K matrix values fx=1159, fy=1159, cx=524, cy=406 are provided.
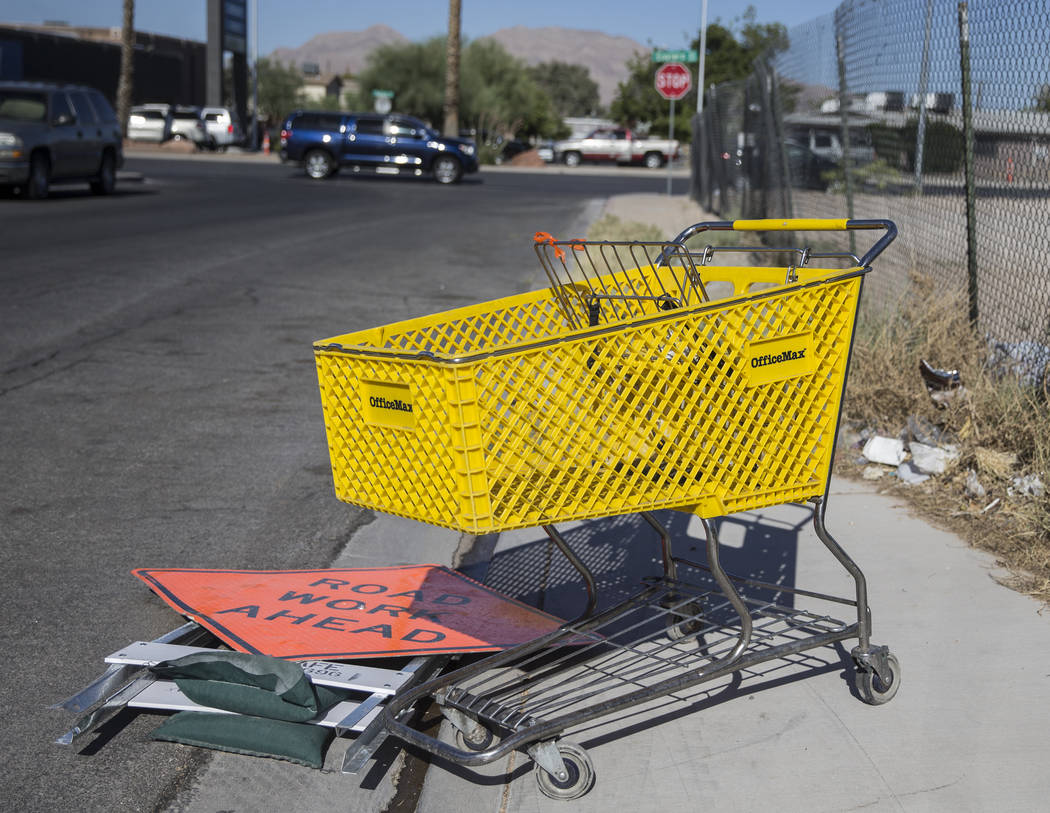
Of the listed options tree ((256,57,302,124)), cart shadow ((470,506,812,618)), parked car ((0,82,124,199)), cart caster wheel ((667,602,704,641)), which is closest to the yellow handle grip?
cart shadow ((470,506,812,618))

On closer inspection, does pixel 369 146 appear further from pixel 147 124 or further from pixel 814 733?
pixel 814 733

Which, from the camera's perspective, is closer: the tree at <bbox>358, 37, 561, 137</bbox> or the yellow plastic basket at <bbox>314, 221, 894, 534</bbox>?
the yellow plastic basket at <bbox>314, 221, 894, 534</bbox>

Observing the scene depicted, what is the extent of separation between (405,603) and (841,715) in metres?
1.49

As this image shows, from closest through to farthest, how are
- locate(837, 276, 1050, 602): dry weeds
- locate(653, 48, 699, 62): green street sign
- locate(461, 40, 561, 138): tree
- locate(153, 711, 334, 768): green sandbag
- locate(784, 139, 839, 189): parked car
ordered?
locate(153, 711, 334, 768): green sandbag
locate(837, 276, 1050, 602): dry weeds
locate(784, 139, 839, 189): parked car
locate(653, 48, 699, 62): green street sign
locate(461, 40, 561, 138): tree

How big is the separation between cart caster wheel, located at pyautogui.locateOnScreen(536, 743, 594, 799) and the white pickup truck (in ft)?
171

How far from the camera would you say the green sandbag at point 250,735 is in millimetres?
3045

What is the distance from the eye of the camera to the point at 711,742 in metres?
3.17

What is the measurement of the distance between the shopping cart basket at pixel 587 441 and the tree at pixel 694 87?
204ft

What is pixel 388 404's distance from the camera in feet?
9.88

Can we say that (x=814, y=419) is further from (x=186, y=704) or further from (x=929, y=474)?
(x=929, y=474)

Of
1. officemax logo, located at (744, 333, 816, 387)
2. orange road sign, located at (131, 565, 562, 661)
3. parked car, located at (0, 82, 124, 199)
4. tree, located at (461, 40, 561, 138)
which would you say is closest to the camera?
officemax logo, located at (744, 333, 816, 387)

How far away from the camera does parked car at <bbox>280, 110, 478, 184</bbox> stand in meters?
33.0

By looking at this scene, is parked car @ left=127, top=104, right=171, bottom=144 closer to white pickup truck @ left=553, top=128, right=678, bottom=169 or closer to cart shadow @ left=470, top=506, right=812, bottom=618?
white pickup truck @ left=553, top=128, right=678, bottom=169

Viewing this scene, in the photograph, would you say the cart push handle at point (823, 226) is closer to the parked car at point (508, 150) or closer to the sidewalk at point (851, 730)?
the sidewalk at point (851, 730)
